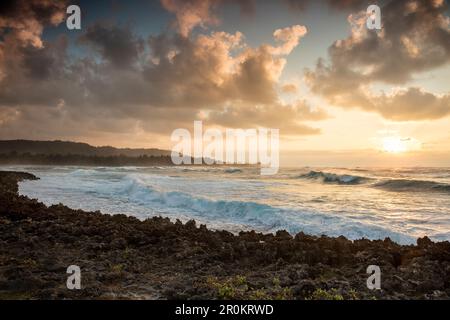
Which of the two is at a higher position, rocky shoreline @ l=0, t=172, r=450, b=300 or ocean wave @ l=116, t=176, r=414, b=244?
rocky shoreline @ l=0, t=172, r=450, b=300

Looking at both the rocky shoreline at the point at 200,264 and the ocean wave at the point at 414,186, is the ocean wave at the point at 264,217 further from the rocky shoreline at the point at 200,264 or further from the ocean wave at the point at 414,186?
the ocean wave at the point at 414,186

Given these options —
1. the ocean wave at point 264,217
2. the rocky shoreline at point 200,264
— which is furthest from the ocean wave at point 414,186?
the rocky shoreline at point 200,264

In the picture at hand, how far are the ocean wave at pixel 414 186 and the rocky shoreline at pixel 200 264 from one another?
817 inches

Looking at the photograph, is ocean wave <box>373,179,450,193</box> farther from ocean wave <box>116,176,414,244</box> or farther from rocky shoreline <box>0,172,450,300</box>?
rocky shoreline <box>0,172,450,300</box>

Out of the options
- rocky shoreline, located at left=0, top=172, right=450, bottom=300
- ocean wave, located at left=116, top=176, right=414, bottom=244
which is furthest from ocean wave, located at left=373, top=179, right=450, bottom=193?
rocky shoreline, located at left=0, top=172, right=450, bottom=300

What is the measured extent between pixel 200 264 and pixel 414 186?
27380mm

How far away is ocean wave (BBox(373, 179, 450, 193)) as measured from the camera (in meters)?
26.3

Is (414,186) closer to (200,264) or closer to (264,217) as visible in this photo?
(264,217)

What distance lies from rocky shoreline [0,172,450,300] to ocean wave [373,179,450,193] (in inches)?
817

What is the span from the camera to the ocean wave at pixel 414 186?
26328 millimetres

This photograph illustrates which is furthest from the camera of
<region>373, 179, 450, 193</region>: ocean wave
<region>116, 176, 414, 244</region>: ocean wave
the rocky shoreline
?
<region>373, 179, 450, 193</region>: ocean wave

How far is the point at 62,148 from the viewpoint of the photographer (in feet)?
591
